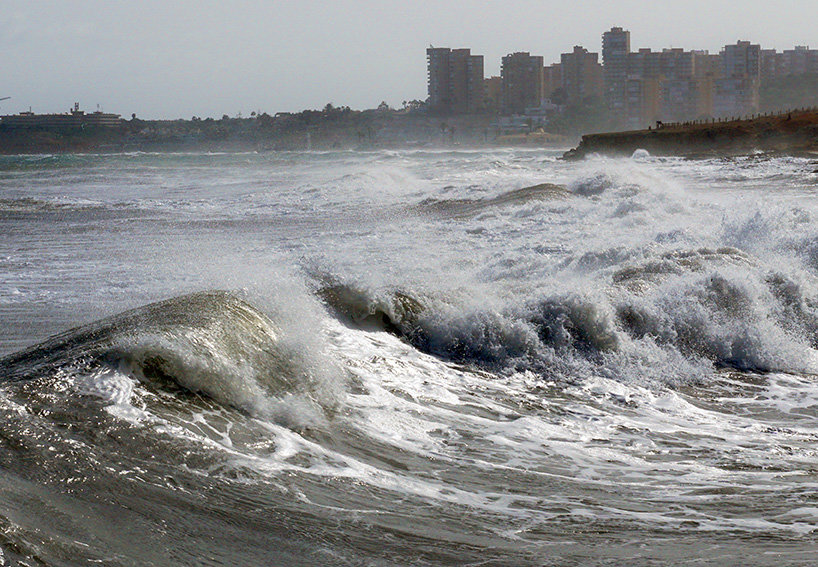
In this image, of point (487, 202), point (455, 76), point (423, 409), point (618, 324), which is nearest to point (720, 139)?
point (487, 202)

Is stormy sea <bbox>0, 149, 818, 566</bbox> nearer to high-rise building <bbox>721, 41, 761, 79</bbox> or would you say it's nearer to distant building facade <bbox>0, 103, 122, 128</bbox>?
distant building facade <bbox>0, 103, 122, 128</bbox>

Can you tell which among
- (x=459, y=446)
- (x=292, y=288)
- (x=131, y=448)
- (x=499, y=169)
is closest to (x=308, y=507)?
(x=131, y=448)

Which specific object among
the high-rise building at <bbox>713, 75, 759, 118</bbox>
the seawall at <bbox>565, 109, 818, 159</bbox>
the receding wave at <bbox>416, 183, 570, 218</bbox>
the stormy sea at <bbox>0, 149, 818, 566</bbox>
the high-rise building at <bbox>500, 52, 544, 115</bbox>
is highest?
the high-rise building at <bbox>500, 52, 544, 115</bbox>

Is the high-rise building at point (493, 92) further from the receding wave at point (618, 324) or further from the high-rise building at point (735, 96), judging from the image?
the receding wave at point (618, 324)

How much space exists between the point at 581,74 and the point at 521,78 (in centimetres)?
1114

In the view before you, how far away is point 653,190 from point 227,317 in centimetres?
1759

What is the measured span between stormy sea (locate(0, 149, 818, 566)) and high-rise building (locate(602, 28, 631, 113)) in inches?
5434

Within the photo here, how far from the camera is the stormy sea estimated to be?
A: 4.05m

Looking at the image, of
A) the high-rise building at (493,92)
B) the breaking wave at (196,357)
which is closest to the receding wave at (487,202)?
the breaking wave at (196,357)

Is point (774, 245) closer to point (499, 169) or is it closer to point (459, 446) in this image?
point (459, 446)

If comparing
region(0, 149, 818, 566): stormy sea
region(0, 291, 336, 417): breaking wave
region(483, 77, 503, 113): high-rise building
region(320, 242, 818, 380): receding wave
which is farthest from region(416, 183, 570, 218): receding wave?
region(483, 77, 503, 113): high-rise building

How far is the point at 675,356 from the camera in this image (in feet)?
26.6

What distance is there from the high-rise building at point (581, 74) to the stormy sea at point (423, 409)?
166 meters

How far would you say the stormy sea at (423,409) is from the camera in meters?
4.05
